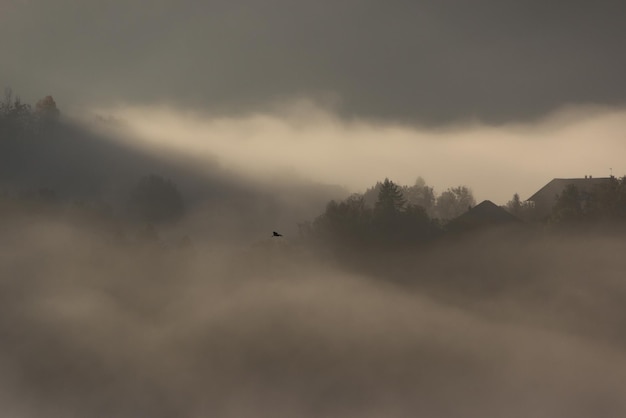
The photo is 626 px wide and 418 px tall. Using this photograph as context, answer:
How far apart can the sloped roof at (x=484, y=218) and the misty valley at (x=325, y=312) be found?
0.43m

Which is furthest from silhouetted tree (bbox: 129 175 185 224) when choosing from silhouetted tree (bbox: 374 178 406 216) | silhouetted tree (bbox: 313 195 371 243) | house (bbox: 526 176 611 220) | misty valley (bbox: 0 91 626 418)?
house (bbox: 526 176 611 220)

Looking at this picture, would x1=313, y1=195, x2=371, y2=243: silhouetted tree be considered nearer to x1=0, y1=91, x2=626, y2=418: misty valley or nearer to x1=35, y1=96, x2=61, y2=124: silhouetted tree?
x1=0, y1=91, x2=626, y2=418: misty valley

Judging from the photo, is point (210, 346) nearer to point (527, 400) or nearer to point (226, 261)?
point (226, 261)

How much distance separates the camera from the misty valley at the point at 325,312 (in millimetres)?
117500

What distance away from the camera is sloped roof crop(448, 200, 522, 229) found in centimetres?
13288

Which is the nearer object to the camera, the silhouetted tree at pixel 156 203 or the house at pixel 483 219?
the house at pixel 483 219

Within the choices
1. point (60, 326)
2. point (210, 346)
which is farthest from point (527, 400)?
point (60, 326)

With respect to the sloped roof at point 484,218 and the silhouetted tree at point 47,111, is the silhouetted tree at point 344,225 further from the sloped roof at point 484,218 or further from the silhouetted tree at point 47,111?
the silhouetted tree at point 47,111

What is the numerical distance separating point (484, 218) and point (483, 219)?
98 cm

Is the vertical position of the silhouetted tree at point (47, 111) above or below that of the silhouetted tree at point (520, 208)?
above

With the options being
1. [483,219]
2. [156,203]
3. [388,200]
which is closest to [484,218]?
[483,219]

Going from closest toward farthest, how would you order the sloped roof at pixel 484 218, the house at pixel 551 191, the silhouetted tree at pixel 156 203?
the sloped roof at pixel 484 218 → the house at pixel 551 191 → the silhouetted tree at pixel 156 203

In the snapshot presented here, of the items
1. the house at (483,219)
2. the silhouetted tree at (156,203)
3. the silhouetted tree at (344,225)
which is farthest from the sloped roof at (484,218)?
the silhouetted tree at (156,203)

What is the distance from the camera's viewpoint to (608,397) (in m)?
113
